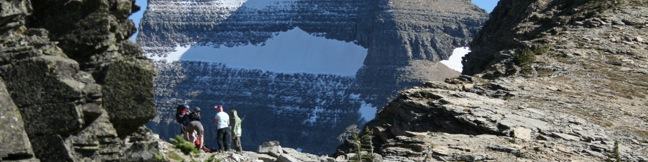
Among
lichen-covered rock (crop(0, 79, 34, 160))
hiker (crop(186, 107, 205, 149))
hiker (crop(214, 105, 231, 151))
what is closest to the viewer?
lichen-covered rock (crop(0, 79, 34, 160))

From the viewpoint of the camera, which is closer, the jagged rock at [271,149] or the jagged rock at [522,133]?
the jagged rock at [522,133]

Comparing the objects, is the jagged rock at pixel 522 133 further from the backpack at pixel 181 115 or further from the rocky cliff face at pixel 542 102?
the backpack at pixel 181 115

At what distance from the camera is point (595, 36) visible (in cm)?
3083

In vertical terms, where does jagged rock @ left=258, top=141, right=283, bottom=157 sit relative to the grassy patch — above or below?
below

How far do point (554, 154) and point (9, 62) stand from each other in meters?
10.6

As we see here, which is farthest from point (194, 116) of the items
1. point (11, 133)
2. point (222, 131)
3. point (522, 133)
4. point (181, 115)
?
point (11, 133)

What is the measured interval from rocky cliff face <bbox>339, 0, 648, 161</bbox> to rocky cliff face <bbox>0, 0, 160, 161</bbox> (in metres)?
5.90

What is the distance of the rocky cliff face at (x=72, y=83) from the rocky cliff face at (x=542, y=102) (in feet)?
19.4

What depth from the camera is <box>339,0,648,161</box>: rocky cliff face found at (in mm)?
18891

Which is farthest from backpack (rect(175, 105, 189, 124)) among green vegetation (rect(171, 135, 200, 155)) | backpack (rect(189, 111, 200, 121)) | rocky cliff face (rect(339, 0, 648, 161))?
green vegetation (rect(171, 135, 200, 155))

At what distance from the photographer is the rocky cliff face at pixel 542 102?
62.0ft

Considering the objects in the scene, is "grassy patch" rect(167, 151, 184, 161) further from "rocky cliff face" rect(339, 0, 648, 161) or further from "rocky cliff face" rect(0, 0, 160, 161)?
"rocky cliff face" rect(0, 0, 160, 161)

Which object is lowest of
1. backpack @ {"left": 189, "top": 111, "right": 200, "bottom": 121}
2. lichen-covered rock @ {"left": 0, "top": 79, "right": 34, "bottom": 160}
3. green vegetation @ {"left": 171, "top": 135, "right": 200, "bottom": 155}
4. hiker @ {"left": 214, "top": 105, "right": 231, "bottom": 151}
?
hiker @ {"left": 214, "top": 105, "right": 231, "bottom": 151}

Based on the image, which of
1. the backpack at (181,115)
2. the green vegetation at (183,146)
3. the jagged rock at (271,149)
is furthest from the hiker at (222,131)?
the green vegetation at (183,146)
